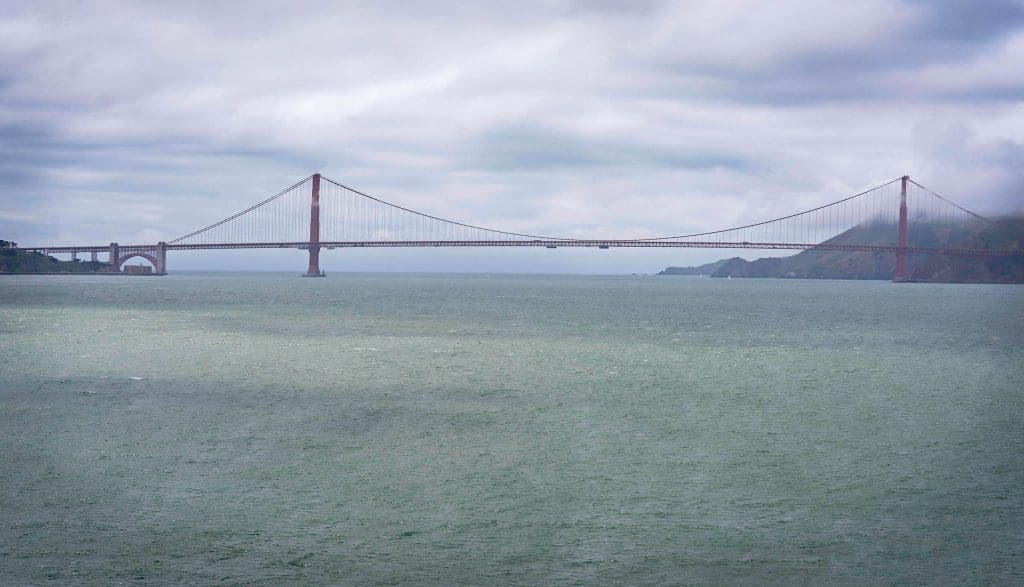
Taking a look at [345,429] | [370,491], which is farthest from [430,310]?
[370,491]

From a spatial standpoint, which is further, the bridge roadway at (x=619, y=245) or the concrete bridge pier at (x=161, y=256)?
the concrete bridge pier at (x=161, y=256)

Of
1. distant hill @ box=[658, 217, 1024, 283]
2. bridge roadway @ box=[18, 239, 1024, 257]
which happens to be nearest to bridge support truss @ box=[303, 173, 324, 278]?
bridge roadway @ box=[18, 239, 1024, 257]

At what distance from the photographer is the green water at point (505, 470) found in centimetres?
774

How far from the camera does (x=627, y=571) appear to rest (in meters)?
7.57

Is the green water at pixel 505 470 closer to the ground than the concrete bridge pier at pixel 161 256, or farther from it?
closer to the ground

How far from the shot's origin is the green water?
7742 millimetres

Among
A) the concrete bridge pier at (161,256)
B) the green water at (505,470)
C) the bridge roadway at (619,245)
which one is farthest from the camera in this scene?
the concrete bridge pier at (161,256)

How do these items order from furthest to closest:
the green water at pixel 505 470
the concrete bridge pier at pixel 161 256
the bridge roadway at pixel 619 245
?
the concrete bridge pier at pixel 161 256, the bridge roadway at pixel 619 245, the green water at pixel 505 470

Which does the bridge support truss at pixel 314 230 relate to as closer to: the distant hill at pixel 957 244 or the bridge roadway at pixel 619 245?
the bridge roadway at pixel 619 245

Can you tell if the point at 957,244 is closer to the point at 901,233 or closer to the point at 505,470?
the point at 901,233

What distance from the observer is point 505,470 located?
11031 mm

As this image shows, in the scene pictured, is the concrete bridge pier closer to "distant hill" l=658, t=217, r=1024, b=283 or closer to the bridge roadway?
the bridge roadway

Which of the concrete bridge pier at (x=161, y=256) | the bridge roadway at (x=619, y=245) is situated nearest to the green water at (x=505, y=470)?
the bridge roadway at (x=619, y=245)

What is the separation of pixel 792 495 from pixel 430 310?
44997 mm
